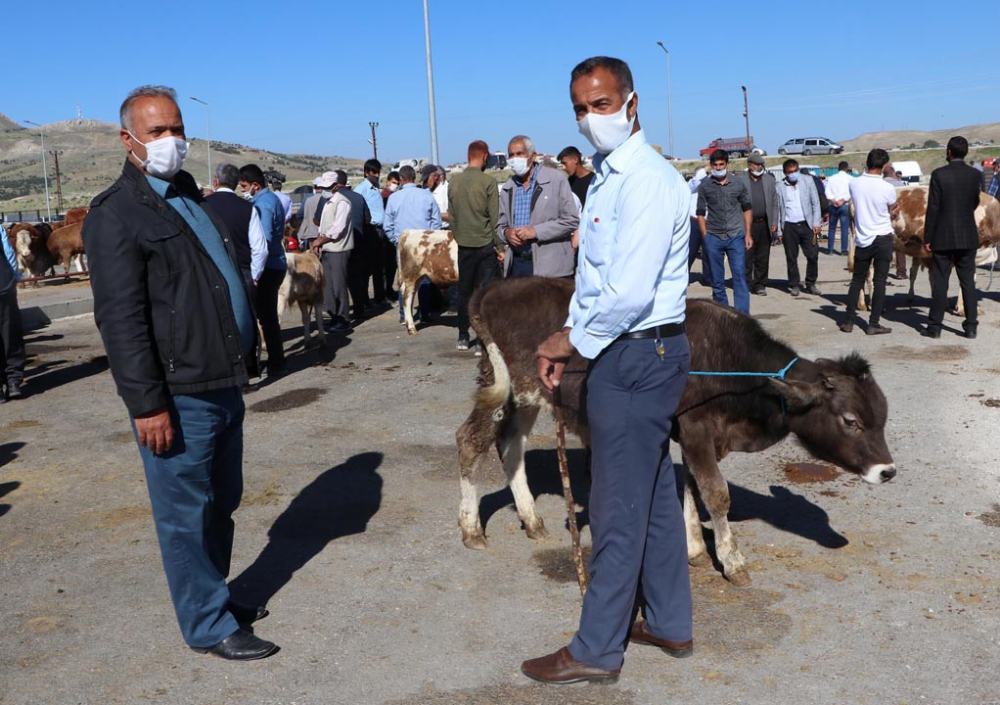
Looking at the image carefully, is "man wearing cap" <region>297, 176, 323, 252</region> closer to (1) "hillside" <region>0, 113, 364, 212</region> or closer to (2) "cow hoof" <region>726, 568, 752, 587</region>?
(2) "cow hoof" <region>726, 568, 752, 587</region>

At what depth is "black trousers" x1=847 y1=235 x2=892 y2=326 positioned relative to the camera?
11.1 meters

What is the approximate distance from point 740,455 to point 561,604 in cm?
281

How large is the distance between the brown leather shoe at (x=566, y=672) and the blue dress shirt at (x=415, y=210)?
34.5 feet

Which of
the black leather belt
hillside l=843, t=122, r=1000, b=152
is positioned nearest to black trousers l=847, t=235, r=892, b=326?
the black leather belt

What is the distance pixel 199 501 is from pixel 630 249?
7.02 feet

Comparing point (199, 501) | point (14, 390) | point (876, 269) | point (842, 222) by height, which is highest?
point (842, 222)

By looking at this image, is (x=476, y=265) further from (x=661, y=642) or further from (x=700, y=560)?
(x=661, y=642)

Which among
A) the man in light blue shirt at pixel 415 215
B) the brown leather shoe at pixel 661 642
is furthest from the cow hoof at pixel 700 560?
the man in light blue shirt at pixel 415 215

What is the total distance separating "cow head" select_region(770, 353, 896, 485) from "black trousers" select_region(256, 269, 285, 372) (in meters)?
6.85

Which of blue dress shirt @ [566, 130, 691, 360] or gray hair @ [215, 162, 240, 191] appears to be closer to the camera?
blue dress shirt @ [566, 130, 691, 360]

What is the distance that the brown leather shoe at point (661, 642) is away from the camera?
13.2 ft

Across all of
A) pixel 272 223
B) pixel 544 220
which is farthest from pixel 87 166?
pixel 544 220

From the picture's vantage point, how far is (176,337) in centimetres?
388

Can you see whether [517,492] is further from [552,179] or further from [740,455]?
[552,179]
